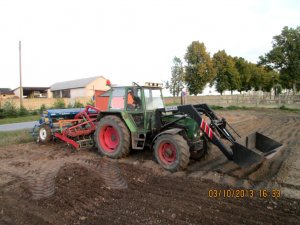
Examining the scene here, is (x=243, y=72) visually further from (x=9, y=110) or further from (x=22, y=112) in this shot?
(x=9, y=110)

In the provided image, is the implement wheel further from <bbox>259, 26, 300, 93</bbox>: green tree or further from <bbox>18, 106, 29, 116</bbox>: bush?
<bbox>259, 26, 300, 93</bbox>: green tree

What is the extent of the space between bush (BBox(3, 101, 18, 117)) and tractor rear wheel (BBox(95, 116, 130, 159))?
19885mm

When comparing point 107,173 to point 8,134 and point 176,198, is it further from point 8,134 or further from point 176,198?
point 8,134

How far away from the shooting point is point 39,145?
9.79 metres

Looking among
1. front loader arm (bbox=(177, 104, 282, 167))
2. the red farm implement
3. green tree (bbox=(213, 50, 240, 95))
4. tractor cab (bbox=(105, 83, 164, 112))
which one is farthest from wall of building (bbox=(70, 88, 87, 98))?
front loader arm (bbox=(177, 104, 282, 167))

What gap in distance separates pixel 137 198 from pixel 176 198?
26.0 inches

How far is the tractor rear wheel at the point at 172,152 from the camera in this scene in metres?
6.04

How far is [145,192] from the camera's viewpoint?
4973mm

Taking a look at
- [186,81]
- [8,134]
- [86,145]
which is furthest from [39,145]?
[186,81]

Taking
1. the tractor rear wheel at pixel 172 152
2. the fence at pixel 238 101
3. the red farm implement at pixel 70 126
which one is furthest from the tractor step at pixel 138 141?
the fence at pixel 238 101

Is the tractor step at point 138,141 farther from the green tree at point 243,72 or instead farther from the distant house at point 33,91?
the distant house at point 33,91
